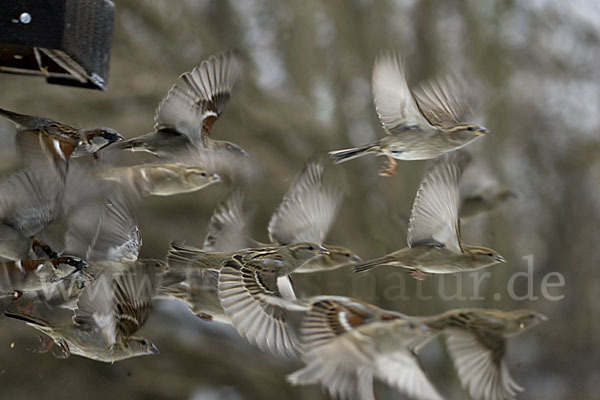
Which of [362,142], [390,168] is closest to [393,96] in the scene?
[390,168]

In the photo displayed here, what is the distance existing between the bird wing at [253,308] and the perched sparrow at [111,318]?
0.17 metres

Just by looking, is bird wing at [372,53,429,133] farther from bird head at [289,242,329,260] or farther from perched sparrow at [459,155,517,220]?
perched sparrow at [459,155,517,220]

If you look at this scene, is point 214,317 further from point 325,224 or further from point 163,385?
point 163,385

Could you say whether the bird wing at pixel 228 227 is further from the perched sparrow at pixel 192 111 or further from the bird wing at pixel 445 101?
the bird wing at pixel 445 101

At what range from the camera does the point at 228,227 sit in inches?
78.4

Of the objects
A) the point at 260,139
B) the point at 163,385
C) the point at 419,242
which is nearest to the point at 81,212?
the point at 419,242

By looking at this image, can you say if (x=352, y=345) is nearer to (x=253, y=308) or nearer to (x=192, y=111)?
(x=253, y=308)

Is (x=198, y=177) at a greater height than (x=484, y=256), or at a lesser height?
greater

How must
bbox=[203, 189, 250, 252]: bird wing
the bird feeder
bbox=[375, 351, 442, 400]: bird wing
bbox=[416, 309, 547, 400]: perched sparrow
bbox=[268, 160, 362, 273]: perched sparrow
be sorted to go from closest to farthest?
bbox=[375, 351, 442, 400]: bird wing < bbox=[416, 309, 547, 400]: perched sparrow < the bird feeder < bbox=[268, 160, 362, 273]: perched sparrow < bbox=[203, 189, 250, 252]: bird wing

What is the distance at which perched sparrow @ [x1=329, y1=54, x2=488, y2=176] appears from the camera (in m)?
1.49

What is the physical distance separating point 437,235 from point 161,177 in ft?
1.83

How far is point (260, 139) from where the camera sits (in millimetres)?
4660

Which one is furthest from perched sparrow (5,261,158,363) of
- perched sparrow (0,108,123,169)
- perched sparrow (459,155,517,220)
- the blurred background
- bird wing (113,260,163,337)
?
the blurred background

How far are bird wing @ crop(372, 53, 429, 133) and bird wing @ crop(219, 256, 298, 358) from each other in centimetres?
38
